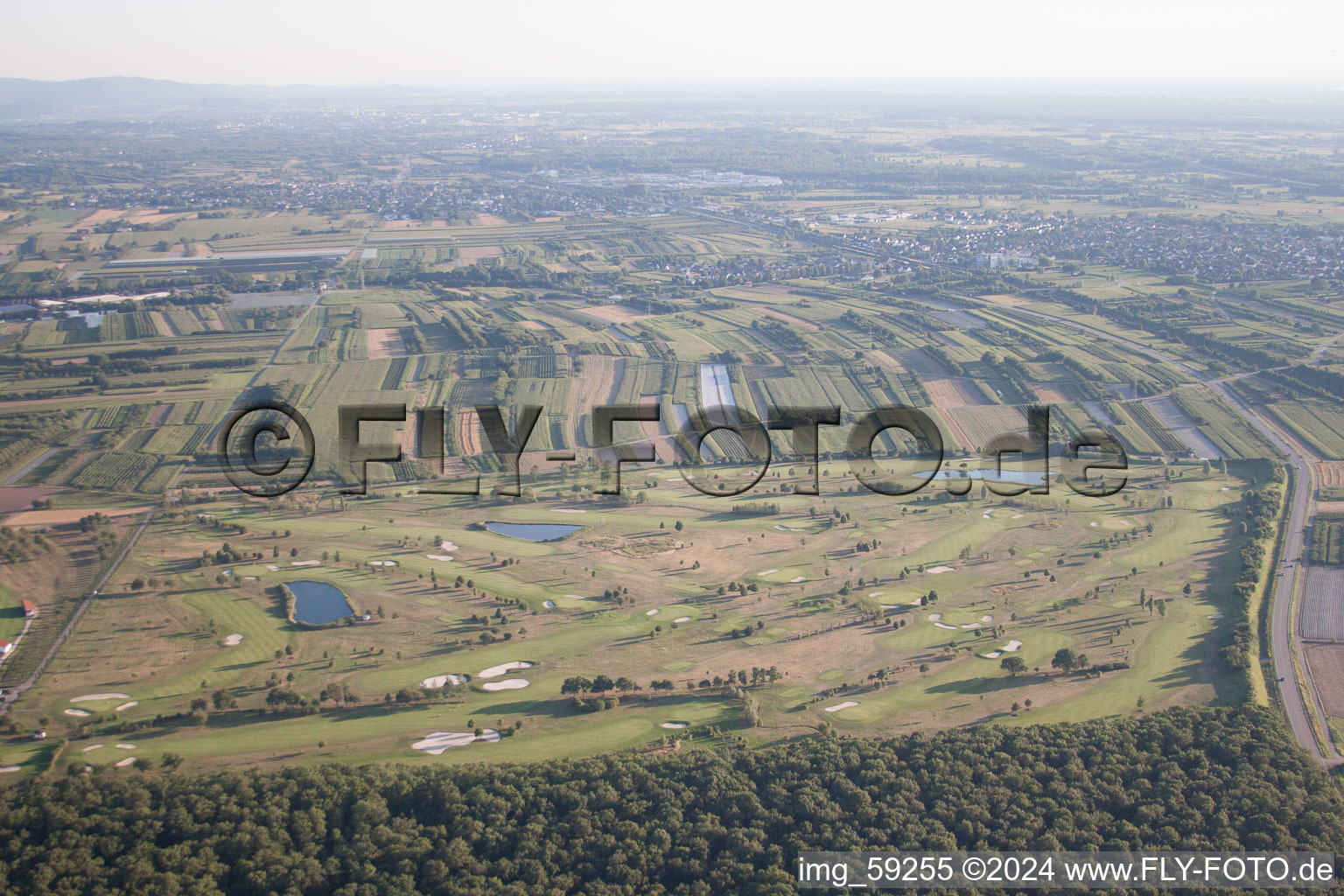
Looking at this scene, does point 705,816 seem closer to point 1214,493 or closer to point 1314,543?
point 1314,543

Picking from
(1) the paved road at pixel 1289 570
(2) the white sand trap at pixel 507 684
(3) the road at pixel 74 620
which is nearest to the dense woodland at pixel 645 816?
(1) the paved road at pixel 1289 570

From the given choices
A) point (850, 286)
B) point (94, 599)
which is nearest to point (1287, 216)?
point (850, 286)

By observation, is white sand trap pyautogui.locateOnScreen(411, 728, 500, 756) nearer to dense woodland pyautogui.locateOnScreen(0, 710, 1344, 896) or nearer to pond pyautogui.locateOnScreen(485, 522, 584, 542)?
dense woodland pyautogui.locateOnScreen(0, 710, 1344, 896)

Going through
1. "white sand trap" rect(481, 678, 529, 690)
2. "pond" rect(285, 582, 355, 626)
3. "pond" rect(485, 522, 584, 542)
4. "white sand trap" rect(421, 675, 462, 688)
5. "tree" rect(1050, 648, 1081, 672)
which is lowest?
"white sand trap" rect(481, 678, 529, 690)

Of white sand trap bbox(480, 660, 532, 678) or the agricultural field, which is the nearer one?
the agricultural field

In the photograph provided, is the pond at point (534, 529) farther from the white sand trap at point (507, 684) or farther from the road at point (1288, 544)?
the road at point (1288, 544)

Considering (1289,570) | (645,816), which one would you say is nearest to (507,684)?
(645,816)

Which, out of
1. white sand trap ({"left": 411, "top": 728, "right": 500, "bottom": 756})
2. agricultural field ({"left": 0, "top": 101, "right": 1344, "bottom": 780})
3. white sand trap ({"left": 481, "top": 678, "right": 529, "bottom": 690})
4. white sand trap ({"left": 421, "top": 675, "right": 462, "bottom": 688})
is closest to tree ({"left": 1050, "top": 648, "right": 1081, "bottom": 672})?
agricultural field ({"left": 0, "top": 101, "right": 1344, "bottom": 780})
